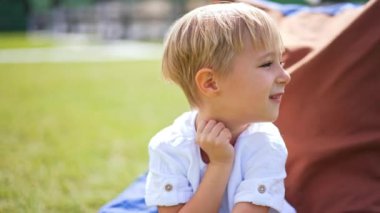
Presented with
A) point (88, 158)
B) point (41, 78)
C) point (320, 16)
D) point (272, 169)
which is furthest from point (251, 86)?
point (41, 78)

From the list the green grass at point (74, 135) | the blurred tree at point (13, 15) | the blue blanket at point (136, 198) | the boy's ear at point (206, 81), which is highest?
the boy's ear at point (206, 81)

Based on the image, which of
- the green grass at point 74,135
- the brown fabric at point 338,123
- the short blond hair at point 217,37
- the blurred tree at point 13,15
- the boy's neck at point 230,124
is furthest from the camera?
the blurred tree at point 13,15

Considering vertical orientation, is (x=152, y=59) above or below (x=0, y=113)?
below

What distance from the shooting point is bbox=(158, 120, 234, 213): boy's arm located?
145 centimetres

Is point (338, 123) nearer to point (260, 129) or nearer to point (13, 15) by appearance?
point (260, 129)

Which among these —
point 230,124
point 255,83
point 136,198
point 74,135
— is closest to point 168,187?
point 230,124

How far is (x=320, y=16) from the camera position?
2.34 m

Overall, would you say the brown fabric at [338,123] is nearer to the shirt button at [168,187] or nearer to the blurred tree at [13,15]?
the shirt button at [168,187]

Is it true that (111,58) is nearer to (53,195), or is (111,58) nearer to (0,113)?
(0,113)

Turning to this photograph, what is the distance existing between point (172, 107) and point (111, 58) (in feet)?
26.6

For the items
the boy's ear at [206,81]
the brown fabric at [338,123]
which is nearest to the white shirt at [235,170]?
the boy's ear at [206,81]

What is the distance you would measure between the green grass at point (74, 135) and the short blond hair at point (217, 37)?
1282mm

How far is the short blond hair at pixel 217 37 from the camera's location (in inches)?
56.1

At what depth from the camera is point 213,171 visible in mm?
1454
